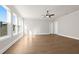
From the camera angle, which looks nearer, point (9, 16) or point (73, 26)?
point (9, 16)

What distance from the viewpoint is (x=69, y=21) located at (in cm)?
926

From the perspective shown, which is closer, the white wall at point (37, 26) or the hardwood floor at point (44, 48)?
the hardwood floor at point (44, 48)

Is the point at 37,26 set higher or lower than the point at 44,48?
higher

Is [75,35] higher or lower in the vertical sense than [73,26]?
lower

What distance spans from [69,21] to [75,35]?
155 cm

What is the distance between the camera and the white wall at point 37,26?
546 inches

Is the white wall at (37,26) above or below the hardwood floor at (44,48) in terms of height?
above

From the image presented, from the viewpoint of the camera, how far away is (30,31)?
13898 mm

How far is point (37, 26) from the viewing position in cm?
1415
